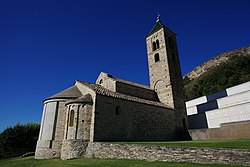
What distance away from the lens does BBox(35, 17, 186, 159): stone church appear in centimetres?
1500

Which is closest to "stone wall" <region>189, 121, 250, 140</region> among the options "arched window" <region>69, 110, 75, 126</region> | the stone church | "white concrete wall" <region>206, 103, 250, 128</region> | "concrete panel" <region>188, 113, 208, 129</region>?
the stone church

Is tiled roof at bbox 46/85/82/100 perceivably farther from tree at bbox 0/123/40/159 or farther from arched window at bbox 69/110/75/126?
tree at bbox 0/123/40/159

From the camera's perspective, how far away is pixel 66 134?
49.8 feet

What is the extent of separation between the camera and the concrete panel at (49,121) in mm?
16806

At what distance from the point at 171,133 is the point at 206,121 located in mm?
8204

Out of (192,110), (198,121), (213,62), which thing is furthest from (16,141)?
(213,62)

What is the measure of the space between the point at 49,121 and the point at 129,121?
8937mm

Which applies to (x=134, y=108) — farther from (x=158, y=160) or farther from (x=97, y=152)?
(x=158, y=160)

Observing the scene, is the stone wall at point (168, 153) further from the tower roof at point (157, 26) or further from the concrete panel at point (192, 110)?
the concrete panel at point (192, 110)

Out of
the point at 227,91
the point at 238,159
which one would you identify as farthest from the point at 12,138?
the point at 227,91

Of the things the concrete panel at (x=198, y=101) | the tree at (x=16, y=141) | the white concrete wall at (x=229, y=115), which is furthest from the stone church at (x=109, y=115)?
the tree at (x=16, y=141)

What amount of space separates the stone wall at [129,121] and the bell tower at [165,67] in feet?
10.8

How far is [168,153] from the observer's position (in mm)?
9289

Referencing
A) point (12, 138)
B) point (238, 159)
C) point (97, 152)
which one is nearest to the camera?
point (238, 159)
